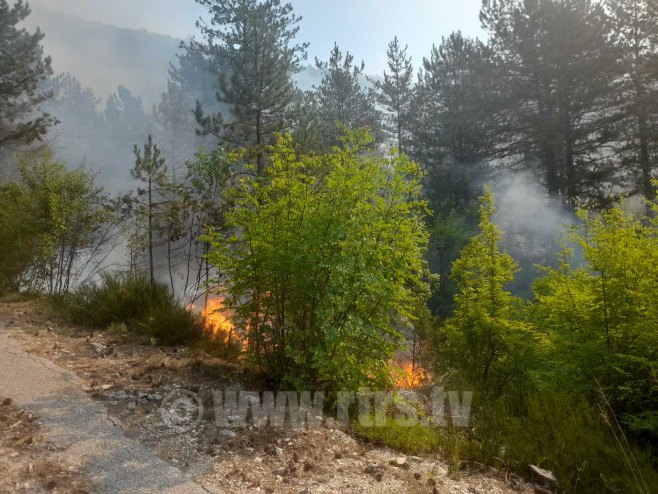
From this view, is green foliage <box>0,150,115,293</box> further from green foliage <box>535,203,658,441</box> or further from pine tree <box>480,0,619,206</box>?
pine tree <box>480,0,619,206</box>

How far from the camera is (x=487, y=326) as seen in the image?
7430 mm

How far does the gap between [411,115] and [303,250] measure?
Answer: 72.5 feet

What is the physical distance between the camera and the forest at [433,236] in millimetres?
4871

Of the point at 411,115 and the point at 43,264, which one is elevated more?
the point at 411,115

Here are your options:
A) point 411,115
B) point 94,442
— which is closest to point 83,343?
point 94,442

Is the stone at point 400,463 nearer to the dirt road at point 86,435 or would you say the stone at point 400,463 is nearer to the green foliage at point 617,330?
the dirt road at point 86,435

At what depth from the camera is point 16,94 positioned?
53.2 ft

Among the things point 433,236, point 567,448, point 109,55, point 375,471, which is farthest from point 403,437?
point 109,55

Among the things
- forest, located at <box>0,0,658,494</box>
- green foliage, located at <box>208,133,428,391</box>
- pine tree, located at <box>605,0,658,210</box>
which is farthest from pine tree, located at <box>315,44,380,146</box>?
green foliage, located at <box>208,133,428,391</box>

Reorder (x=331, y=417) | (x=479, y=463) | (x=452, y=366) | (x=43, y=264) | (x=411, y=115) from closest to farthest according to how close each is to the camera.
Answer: (x=479, y=463) → (x=331, y=417) → (x=452, y=366) → (x=43, y=264) → (x=411, y=115)

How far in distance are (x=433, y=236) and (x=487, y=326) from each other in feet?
39.4

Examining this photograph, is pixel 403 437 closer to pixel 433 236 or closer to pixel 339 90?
pixel 433 236

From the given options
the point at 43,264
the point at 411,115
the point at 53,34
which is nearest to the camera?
the point at 43,264

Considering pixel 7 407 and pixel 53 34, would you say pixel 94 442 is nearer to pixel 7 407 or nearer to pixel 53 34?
pixel 7 407
